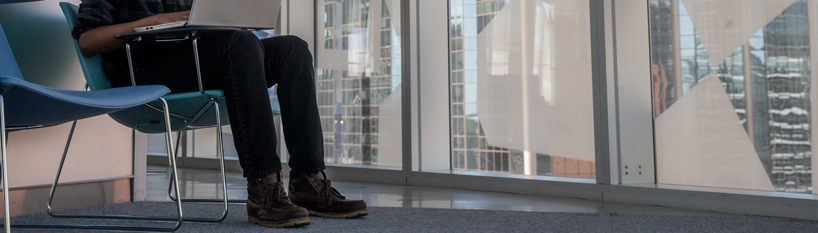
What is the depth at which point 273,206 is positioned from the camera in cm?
156

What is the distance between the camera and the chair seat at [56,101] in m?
1.19

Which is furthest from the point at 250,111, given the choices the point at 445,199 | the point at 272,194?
the point at 445,199

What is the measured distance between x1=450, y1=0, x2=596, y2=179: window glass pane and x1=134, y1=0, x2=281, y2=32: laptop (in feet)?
4.75

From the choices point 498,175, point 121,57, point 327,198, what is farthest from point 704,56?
point 121,57

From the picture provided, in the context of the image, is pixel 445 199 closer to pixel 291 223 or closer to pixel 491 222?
pixel 491 222

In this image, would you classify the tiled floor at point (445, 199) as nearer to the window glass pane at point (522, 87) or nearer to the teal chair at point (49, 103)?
the window glass pane at point (522, 87)

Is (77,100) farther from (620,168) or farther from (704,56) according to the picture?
(704,56)

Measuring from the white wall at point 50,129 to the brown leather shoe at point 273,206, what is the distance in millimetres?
889

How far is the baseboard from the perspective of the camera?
1938 millimetres

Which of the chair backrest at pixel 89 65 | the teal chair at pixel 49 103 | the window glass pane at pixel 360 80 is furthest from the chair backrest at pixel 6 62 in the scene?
the window glass pane at pixel 360 80

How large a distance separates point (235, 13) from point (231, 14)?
0.01 meters

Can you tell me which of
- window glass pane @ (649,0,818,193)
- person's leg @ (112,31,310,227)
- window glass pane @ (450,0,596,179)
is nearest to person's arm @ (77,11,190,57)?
person's leg @ (112,31,310,227)

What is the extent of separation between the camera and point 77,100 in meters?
1.25

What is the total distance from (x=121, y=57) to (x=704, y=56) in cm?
200
